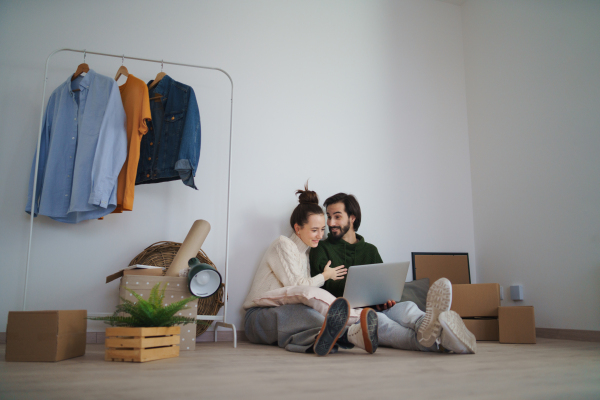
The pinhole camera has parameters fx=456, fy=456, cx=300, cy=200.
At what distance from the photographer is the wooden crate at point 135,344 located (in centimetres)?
168

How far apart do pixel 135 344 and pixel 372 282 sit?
3.73 feet

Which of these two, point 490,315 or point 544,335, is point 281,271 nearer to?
point 490,315

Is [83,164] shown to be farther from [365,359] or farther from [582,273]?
[582,273]

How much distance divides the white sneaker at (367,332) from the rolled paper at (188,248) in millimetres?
930

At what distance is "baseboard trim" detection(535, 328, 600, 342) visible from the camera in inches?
104

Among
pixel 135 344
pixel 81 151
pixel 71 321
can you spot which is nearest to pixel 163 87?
pixel 81 151

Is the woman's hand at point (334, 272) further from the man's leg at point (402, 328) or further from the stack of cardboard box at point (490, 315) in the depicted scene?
the stack of cardboard box at point (490, 315)

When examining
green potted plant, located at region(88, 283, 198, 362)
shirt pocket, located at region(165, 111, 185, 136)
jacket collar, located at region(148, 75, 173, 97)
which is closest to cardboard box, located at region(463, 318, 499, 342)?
green potted plant, located at region(88, 283, 198, 362)

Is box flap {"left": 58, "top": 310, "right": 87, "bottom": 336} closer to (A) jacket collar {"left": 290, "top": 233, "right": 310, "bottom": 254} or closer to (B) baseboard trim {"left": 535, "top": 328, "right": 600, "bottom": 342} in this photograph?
(A) jacket collar {"left": 290, "top": 233, "right": 310, "bottom": 254}

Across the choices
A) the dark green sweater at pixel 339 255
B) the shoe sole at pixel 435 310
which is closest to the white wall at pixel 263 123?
the dark green sweater at pixel 339 255

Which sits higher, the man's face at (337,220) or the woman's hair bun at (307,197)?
the woman's hair bun at (307,197)

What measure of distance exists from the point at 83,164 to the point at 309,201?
139cm

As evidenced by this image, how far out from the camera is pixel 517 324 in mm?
2578

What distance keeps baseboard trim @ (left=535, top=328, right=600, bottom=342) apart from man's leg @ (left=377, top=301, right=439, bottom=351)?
4.01 ft
